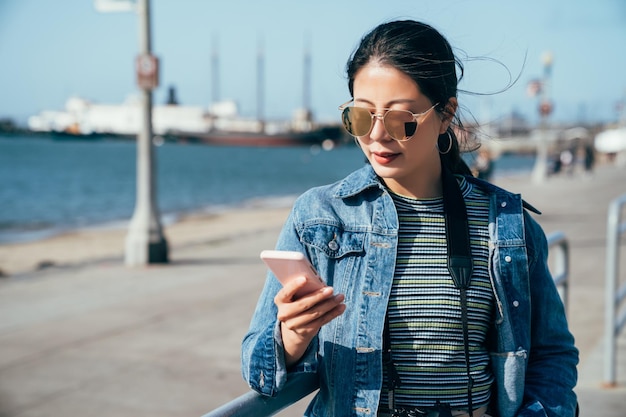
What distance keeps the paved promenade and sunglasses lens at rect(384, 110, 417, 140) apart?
308cm

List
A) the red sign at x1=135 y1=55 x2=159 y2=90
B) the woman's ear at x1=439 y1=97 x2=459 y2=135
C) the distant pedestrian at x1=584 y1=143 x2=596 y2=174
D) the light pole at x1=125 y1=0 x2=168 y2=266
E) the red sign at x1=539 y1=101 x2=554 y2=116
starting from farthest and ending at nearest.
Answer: the distant pedestrian at x1=584 y1=143 x2=596 y2=174
the red sign at x1=539 y1=101 x2=554 y2=116
the red sign at x1=135 y1=55 x2=159 y2=90
the light pole at x1=125 y1=0 x2=168 y2=266
the woman's ear at x1=439 y1=97 x2=459 y2=135

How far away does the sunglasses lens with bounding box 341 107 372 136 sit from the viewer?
1619 millimetres

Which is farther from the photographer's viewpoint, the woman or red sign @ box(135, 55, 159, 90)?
red sign @ box(135, 55, 159, 90)

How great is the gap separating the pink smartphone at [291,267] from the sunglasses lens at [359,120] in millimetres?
444

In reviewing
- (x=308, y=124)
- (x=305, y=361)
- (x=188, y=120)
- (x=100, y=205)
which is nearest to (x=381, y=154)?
(x=305, y=361)

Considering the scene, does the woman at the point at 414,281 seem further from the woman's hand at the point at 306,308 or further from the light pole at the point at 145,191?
the light pole at the point at 145,191

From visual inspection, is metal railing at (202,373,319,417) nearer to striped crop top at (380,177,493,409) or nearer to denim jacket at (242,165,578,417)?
denim jacket at (242,165,578,417)

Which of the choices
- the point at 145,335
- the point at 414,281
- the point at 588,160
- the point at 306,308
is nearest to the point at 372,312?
the point at 414,281

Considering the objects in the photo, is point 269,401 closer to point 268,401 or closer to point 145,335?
point 268,401

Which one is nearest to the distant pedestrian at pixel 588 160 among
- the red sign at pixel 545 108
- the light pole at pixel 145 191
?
the red sign at pixel 545 108

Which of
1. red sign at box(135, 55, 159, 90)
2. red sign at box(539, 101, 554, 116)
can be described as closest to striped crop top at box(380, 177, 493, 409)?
red sign at box(135, 55, 159, 90)

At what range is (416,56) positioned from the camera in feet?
5.32

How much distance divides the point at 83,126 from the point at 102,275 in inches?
5795

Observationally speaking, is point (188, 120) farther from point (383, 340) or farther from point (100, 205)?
point (383, 340)
